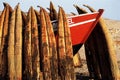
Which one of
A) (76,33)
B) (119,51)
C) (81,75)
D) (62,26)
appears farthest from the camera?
(119,51)

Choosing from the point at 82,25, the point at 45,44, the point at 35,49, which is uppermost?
the point at 82,25

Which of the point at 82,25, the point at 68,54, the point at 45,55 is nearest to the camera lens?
the point at 45,55

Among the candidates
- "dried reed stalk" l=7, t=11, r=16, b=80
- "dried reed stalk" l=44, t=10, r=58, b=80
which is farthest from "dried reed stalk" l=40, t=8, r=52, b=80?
"dried reed stalk" l=7, t=11, r=16, b=80

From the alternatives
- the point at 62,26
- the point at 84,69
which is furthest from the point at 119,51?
the point at 62,26

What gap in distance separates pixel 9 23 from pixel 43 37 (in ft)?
6.89

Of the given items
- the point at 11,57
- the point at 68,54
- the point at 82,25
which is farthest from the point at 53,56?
the point at 82,25

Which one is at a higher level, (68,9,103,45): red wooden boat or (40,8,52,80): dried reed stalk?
(68,9,103,45): red wooden boat

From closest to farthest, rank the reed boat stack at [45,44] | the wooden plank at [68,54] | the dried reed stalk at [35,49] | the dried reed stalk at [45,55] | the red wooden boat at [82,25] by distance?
the dried reed stalk at [35,49], the dried reed stalk at [45,55], the reed boat stack at [45,44], the wooden plank at [68,54], the red wooden boat at [82,25]

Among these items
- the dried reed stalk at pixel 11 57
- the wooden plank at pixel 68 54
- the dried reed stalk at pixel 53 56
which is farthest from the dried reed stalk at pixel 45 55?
the dried reed stalk at pixel 11 57

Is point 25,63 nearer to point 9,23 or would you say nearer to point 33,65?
point 33,65

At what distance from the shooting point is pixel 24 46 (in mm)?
16203

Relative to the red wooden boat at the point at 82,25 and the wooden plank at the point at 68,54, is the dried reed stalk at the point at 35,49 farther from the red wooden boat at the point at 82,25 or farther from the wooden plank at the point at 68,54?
the red wooden boat at the point at 82,25

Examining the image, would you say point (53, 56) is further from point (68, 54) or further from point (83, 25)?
point (83, 25)

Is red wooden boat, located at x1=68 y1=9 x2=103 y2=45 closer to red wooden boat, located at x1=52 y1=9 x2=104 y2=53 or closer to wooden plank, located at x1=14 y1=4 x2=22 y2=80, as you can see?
red wooden boat, located at x1=52 y1=9 x2=104 y2=53
